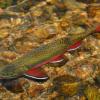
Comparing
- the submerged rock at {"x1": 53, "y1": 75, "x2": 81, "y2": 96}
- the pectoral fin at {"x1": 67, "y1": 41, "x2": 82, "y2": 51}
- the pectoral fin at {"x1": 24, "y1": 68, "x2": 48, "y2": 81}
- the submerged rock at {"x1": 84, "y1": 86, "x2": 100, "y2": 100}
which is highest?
the pectoral fin at {"x1": 67, "y1": 41, "x2": 82, "y2": 51}

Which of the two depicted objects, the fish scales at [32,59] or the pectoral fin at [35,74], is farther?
the pectoral fin at [35,74]

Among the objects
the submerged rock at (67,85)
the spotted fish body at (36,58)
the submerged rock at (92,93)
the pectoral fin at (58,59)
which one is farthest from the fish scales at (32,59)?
the submerged rock at (92,93)

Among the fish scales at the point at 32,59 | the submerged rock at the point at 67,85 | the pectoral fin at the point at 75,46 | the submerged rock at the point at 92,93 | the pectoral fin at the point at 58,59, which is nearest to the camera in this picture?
the fish scales at the point at 32,59

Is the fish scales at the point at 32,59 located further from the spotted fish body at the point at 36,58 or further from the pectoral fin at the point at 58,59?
the pectoral fin at the point at 58,59

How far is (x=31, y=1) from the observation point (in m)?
8.65

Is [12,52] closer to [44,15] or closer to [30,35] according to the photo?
[30,35]

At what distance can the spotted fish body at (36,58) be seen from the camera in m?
5.01

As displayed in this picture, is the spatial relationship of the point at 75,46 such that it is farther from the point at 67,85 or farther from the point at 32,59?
the point at 32,59

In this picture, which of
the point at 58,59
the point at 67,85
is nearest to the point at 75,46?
the point at 58,59

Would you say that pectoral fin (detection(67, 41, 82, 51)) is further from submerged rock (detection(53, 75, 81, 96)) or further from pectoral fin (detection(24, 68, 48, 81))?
pectoral fin (detection(24, 68, 48, 81))

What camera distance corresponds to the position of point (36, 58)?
5.29 metres

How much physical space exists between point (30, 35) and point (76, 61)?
1.58 metres

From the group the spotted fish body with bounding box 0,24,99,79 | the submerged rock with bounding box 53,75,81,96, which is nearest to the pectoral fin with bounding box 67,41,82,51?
the spotted fish body with bounding box 0,24,99,79

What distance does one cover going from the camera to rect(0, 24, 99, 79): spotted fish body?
16.4ft
